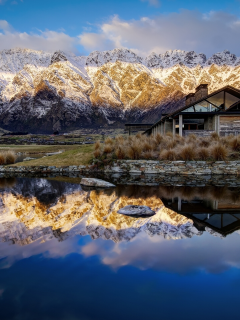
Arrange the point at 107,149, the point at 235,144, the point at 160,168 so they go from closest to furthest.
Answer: the point at 160,168 < the point at 235,144 < the point at 107,149

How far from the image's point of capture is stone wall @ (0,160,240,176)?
1678 centimetres

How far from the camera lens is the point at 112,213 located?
8.25 meters

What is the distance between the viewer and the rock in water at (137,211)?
8.04 meters

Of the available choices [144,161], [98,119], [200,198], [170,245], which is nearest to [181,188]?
[200,198]

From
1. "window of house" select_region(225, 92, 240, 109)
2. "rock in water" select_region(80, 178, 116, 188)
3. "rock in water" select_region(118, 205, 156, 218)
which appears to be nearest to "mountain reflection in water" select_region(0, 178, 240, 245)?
"rock in water" select_region(118, 205, 156, 218)

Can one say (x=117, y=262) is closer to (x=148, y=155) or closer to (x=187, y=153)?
(x=187, y=153)

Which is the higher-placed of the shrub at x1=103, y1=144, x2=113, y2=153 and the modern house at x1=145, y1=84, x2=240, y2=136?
the modern house at x1=145, y1=84, x2=240, y2=136

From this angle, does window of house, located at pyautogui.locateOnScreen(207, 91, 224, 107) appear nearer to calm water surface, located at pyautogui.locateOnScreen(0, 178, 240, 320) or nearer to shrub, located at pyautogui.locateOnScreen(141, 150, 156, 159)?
shrub, located at pyautogui.locateOnScreen(141, 150, 156, 159)

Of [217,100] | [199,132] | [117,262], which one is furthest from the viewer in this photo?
[199,132]

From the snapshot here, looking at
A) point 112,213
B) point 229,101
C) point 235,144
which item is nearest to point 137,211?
point 112,213

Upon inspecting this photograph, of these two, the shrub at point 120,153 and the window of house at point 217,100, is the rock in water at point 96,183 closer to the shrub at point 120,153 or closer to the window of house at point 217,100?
the shrub at point 120,153

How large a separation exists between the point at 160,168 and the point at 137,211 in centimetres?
969

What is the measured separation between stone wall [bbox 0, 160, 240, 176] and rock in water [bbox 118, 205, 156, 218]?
929cm

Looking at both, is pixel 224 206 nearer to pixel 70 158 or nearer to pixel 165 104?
pixel 70 158
